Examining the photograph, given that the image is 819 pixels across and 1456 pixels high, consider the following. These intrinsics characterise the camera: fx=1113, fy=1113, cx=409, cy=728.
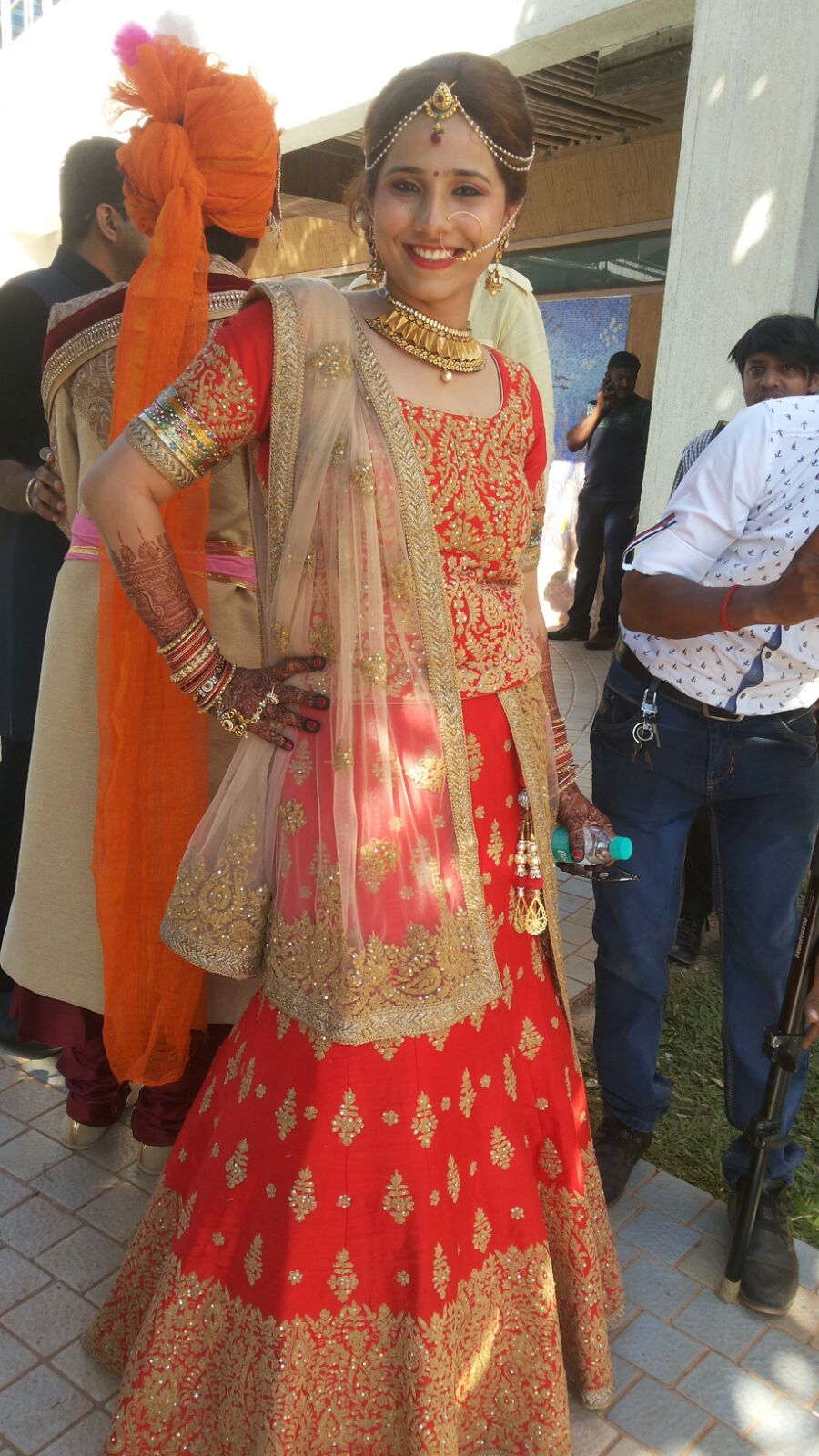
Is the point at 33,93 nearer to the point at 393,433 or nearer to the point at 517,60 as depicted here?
the point at 517,60

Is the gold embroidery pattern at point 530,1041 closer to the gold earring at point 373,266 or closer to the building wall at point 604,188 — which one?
the gold earring at point 373,266

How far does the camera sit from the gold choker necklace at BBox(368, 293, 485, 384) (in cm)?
170

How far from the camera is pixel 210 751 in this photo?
233 cm

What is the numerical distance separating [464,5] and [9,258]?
24.8 ft

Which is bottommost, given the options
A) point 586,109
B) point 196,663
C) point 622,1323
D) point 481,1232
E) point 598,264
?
point 622,1323

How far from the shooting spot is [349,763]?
1654 millimetres

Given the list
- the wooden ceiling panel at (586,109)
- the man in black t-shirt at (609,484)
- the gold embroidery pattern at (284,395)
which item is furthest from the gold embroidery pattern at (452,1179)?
the man in black t-shirt at (609,484)

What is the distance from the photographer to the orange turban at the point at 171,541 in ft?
6.26

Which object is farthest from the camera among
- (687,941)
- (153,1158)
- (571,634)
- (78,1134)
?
(571,634)

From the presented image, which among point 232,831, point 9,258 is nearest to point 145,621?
point 232,831

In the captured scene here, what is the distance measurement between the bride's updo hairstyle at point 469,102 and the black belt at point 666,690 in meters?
1.04

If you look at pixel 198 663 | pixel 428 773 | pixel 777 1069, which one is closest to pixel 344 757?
pixel 428 773

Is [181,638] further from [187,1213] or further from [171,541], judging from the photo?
[187,1213]

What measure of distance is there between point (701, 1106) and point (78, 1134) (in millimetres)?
1669
